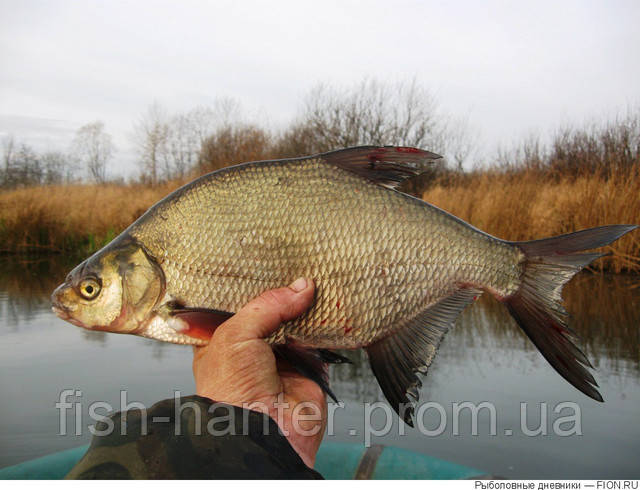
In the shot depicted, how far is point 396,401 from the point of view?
204 centimetres

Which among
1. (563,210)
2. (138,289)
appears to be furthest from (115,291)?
(563,210)

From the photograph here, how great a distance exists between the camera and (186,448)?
1445 mm

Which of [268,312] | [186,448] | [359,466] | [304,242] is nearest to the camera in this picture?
[186,448]

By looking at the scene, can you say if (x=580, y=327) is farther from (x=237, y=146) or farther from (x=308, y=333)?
(x=237, y=146)

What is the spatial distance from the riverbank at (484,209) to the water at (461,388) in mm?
1770

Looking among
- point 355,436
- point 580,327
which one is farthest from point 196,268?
point 580,327

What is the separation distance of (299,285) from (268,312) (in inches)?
6.5

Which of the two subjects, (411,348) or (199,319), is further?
(411,348)

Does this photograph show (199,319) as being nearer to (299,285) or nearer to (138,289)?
(138,289)

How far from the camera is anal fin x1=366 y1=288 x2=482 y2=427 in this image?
81.3 inches

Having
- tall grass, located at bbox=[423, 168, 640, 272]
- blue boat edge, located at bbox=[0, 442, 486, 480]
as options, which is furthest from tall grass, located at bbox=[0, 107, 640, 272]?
blue boat edge, located at bbox=[0, 442, 486, 480]

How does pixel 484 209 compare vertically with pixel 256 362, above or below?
above

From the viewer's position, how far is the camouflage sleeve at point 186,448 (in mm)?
1394

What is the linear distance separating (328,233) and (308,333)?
415mm
